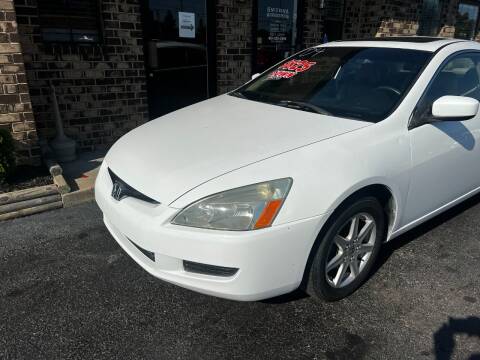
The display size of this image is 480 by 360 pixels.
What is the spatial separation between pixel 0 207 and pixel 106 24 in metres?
2.85

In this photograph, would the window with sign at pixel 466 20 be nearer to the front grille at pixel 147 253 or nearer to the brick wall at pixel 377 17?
the brick wall at pixel 377 17

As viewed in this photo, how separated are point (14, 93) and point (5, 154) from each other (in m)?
0.76

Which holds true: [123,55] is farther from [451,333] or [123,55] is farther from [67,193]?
[451,333]

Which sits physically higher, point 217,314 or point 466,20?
point 466,20

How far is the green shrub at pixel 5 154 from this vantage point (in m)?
3.76

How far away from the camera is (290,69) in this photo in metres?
3.50

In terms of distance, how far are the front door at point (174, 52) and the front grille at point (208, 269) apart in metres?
4.30

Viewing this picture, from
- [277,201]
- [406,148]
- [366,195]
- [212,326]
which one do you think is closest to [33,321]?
[212,326]

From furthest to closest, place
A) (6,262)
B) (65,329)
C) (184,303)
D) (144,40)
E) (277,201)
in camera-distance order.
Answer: (144,40), (6,262), (184,303), (65,329), (277,201)

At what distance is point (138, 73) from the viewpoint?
559cm

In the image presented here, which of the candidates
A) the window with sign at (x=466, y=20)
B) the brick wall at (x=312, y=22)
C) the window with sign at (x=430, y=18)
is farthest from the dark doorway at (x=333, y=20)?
the window with sign at (x=466, y=20)

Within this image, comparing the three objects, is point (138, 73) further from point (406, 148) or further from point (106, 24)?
point (406, 148)

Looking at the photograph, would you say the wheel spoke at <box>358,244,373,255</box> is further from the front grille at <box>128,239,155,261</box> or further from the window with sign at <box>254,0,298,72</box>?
the window with sign at <box>254,0,298,72</box>

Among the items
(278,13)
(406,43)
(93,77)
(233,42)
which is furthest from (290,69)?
(278,13)
